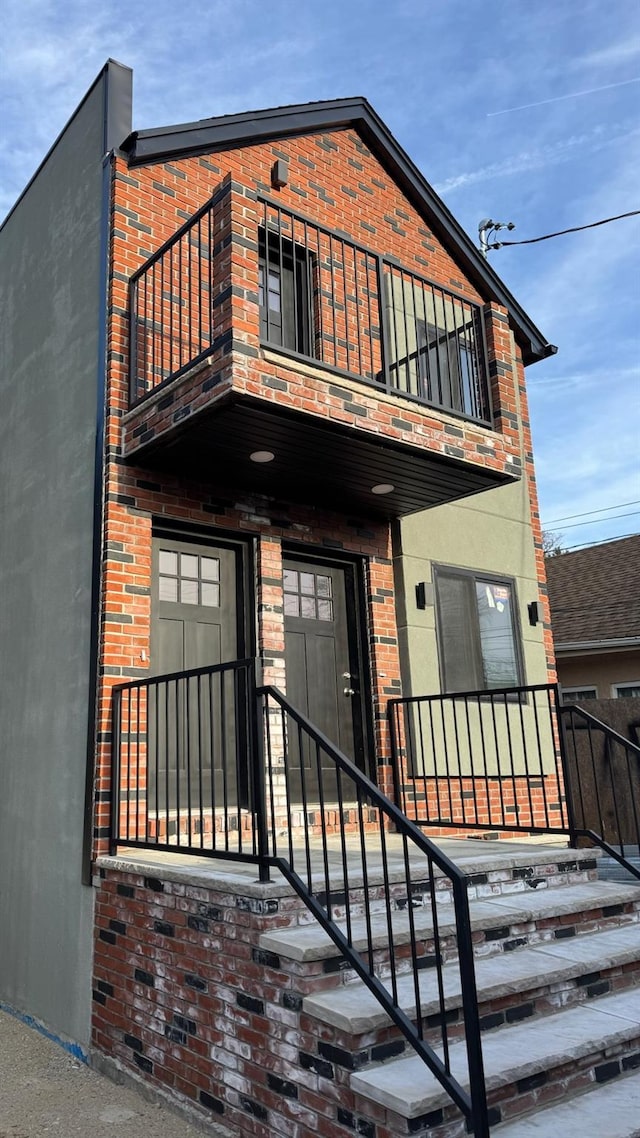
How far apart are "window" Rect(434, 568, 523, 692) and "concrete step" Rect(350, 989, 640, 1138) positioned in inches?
143

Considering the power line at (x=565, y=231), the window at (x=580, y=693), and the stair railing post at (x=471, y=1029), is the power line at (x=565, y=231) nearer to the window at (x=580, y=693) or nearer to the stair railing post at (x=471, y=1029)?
the window at (x=580, y=693)

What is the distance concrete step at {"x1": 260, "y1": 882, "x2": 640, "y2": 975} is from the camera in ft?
10.5

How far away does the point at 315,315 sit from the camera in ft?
22.0

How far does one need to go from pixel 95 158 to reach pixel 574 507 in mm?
26539

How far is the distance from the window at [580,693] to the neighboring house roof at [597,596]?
85 centimetres

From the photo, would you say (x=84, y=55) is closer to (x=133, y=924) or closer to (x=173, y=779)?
(x=173, y=779)

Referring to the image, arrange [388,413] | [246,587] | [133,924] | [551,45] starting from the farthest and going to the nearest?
[551,45] → [246,587] → [388,413] → [133,924]

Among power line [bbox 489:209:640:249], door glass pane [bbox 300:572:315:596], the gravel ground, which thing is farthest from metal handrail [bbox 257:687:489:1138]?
power line [bbox 489:209:640:249]

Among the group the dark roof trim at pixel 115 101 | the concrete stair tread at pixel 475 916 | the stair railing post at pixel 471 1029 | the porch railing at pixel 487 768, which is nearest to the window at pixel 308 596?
the porch railing at pixel 487 768

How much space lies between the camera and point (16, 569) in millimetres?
6461

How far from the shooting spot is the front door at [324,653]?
20.2 feet

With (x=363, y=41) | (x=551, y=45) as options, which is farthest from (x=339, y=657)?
(x=551, y=45)

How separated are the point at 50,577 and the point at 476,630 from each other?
354 cm

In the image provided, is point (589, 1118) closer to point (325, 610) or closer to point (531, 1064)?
point (531, 1064)
